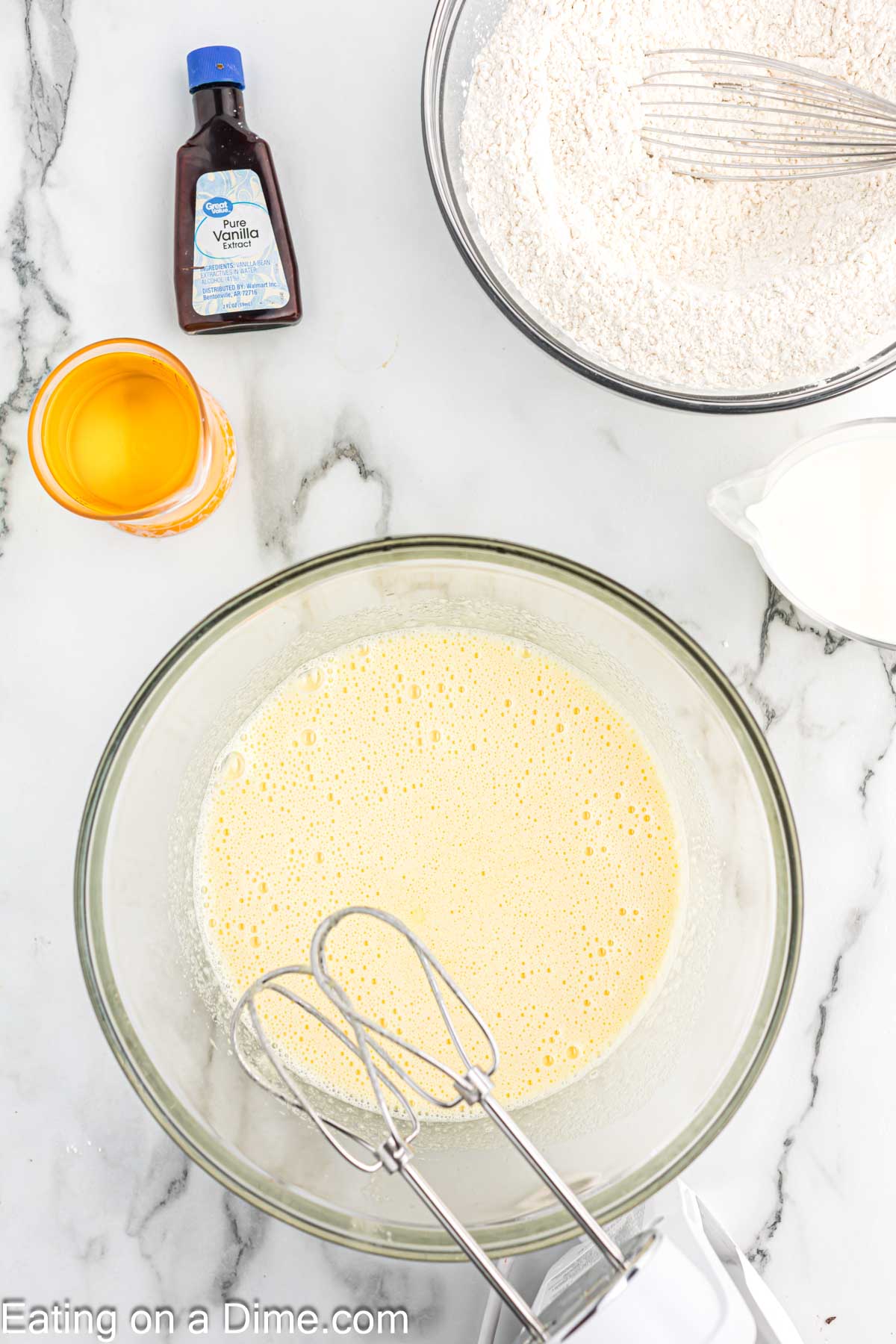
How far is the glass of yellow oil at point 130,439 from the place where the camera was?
92 cm

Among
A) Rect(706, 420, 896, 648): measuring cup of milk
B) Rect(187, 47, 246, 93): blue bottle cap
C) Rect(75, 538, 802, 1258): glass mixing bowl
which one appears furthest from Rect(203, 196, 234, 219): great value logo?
Rect(706, 420, 896, 648): measuring cup of milk

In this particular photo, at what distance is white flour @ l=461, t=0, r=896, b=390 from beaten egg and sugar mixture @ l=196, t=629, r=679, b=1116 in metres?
0.31

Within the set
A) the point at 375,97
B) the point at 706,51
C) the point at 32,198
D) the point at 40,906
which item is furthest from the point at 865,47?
the point at 40,906

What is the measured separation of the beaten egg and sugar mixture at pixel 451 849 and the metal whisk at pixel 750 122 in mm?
482

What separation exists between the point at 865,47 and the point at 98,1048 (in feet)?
3.90

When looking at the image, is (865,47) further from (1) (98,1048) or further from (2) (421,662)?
(1) (98,1048)

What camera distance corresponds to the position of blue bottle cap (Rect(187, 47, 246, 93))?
936 mm

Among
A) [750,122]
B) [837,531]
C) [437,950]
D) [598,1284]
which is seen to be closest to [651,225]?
[750,122]

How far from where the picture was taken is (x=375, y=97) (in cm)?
100

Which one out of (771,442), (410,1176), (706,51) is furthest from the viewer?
(771,442)

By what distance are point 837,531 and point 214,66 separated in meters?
0.72

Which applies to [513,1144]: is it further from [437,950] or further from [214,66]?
[214,66]

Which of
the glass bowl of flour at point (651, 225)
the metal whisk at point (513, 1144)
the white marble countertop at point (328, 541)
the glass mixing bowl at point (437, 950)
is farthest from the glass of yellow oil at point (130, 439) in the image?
the metal whisk at point (513, 1144)

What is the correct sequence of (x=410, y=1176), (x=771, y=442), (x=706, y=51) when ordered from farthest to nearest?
(x=771, y=442), (x=706, y=51), (x=410, y=1176)
